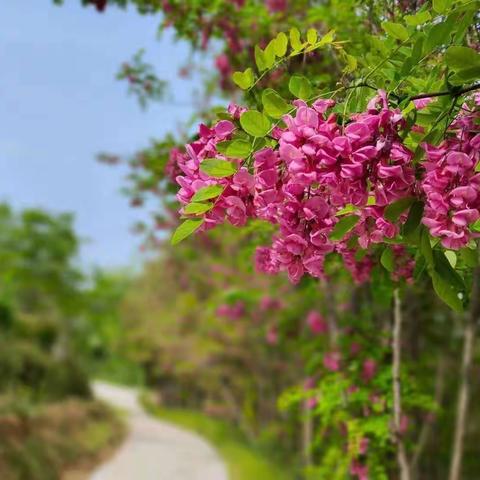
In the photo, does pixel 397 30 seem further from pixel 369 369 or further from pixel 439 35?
pixel 369 369

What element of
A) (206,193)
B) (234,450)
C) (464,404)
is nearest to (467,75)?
(206,193)

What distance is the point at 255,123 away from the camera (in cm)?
150

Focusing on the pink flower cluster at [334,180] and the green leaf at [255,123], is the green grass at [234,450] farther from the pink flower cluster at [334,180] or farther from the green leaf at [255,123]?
the green leaf at [255,123]

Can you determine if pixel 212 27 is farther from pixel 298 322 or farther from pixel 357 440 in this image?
pixel 298 322

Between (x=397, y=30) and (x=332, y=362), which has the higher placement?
(x=397, y=30)

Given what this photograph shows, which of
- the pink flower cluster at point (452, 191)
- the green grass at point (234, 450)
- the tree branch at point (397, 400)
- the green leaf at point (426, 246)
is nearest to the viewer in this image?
the pink flower cluster at point (452, 191)

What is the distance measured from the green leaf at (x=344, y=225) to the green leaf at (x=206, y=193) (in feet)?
0.92

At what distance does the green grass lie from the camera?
10.2 meters

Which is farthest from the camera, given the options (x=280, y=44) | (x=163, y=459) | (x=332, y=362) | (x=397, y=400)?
(x=163, y=459)

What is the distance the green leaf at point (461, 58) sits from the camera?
1333 millimetres

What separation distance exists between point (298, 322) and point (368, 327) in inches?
147

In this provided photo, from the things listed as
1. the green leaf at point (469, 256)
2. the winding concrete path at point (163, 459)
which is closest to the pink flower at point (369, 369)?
the green leaf at point (469, 256)

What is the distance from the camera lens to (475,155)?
1383mm

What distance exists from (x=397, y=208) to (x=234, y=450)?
13107mm
